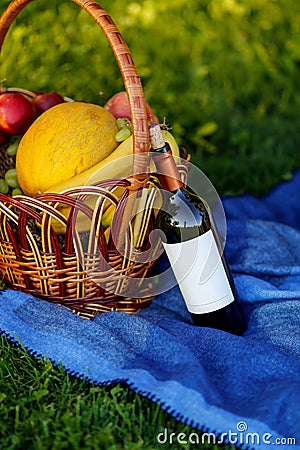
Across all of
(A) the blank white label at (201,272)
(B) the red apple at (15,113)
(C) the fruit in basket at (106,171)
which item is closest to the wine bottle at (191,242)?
(A) the blank white label at (201,272)

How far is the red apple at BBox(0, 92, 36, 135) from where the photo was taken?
172 centimetres

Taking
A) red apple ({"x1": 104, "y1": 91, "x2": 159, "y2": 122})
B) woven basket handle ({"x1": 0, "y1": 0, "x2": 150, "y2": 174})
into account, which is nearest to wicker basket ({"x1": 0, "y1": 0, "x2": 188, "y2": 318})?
woven basket handle ({"x1": 0, "y1": 0, "x2": 150, "y2": 174})

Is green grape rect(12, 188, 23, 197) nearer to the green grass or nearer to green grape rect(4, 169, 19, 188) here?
green grape rect(4, 169, 19, 188)

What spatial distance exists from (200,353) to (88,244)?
359 millimetres

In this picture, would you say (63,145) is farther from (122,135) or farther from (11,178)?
(11,178)

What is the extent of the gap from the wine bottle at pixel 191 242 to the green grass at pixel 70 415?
0.28 meters

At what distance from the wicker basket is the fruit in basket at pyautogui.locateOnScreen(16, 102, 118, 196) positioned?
90 mm

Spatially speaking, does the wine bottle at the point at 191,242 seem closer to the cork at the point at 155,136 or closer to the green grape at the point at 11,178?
the cork at the point at 155,136

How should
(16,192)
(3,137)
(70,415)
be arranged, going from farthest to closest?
(3,137), (16,192), (70,415)

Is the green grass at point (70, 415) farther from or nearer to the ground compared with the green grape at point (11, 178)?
nearer to the ground

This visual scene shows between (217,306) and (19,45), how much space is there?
1780 mm

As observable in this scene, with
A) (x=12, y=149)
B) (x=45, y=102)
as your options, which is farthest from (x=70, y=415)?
(x=45, y=102)

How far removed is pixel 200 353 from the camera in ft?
4.44

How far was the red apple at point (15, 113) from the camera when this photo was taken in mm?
1716
